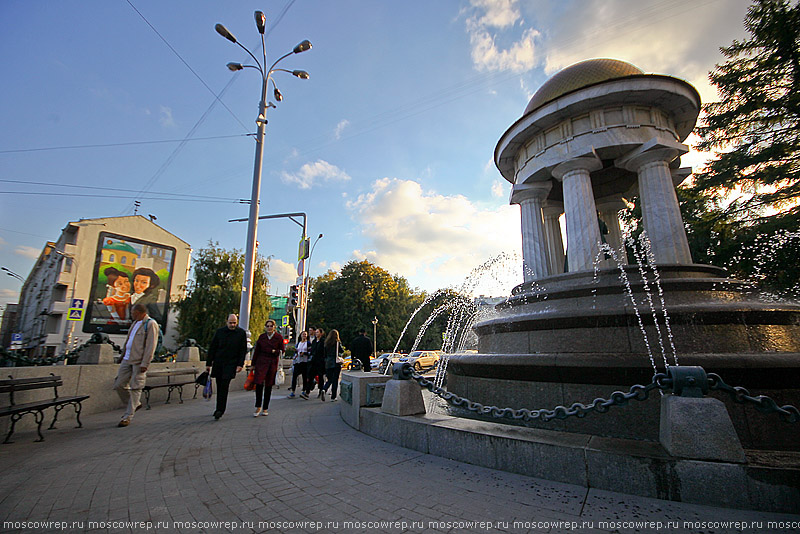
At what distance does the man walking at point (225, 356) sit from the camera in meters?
6.70

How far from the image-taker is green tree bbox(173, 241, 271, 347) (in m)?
26.6

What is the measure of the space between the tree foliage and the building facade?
14.9 meters

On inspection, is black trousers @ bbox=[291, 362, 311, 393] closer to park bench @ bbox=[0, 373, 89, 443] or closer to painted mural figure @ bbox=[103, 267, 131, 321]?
park bench @ bbox=[0, 373, 89, 443]

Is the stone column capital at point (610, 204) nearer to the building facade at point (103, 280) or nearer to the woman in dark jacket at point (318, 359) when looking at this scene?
the woman in dark jacket at point (318, 359)

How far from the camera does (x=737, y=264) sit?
46.8ft

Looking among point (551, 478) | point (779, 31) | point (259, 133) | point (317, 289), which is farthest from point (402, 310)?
point (551, 478)

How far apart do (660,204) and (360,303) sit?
Answer: 32871mm

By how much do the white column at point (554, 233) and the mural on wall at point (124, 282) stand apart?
37.5 meters

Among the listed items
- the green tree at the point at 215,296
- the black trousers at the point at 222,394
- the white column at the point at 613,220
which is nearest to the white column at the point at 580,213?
the white column at the point at 613,220

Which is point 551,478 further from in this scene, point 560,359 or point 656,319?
point 656,319

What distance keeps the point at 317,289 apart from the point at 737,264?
37257 millimetres

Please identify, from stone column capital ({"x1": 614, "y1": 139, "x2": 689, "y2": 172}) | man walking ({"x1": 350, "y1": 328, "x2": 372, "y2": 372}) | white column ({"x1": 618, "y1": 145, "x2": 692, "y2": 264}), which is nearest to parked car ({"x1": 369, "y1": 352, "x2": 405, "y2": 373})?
man walking ({"x1": 350, "y1": 328, "x2": 372, "y2": 372})

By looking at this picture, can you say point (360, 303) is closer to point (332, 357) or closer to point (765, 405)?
point (332, 357)

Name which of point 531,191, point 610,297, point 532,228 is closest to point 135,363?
point 610,297
